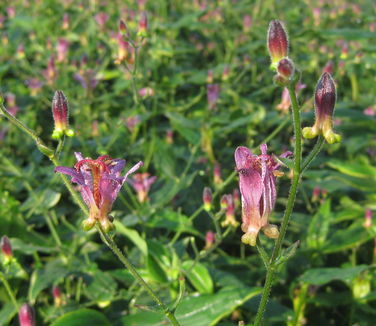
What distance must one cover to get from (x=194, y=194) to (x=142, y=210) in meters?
0.28

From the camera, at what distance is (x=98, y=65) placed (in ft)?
9.55

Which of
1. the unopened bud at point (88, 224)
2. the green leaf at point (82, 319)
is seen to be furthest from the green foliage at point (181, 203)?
the unopened bud at point (88, 224)

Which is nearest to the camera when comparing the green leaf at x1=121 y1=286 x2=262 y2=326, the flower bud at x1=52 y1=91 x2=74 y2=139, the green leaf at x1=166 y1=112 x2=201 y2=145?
the flower bud at x1=52 y1=91 x2=74 y2=139

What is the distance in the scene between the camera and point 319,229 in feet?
5.93

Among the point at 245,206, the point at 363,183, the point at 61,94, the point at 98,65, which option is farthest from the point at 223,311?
the point at 98,65

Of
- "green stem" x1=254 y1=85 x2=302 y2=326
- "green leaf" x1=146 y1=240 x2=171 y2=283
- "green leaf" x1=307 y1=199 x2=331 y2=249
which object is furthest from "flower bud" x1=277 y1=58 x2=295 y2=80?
"green leaf" x1=307 y1=199 x2=331 y2=249

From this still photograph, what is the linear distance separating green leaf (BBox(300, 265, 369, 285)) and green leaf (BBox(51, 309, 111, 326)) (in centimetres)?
56

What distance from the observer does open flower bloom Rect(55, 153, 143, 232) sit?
924 millimetres

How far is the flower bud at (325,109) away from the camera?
859 mm

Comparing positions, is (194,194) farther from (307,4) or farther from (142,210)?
(307,4)

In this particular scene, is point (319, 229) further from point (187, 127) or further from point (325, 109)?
point (325, 109)

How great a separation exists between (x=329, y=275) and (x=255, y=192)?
0.71 m

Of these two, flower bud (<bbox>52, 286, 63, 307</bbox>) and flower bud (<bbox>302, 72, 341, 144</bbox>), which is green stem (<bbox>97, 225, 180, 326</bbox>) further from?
flower bud (<bbox>52, 286, 63, 307</bbox>)

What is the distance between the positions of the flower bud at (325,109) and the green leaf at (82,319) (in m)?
0.81
